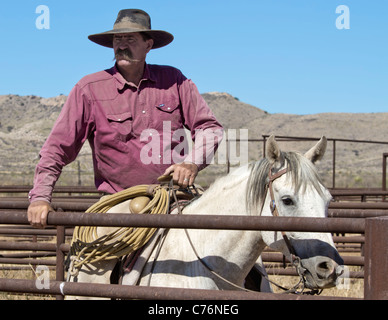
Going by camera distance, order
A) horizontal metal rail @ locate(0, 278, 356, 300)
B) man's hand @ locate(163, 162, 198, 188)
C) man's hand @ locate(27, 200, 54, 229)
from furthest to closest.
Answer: man's hand @ locate(163, 162, 198, 188)
man's hand @ locate(27, 200, 54, 229)
horizontal metal rail @ locate(0, 278, 356, 300)

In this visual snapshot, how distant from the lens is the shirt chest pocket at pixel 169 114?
3553 millimetres

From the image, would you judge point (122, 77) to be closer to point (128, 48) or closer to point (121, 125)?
point (128, 48)

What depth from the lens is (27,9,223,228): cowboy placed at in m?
3.46

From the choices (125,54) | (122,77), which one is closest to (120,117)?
(122,77)

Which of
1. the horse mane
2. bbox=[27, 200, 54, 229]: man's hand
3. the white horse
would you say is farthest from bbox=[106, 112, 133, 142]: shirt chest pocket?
the horse mane

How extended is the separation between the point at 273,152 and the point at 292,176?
0.55 ft

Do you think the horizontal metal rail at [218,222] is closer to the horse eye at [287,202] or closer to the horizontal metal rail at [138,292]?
the horizontal metal rail at [138,292]

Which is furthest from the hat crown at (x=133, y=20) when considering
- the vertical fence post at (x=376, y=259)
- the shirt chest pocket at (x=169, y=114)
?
the vertical fence post at (x=376, y=259)

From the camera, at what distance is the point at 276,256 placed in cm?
538

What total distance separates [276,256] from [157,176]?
2198 millimetres

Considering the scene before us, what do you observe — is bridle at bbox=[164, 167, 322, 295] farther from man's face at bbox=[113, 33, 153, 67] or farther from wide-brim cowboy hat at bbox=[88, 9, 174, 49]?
wide-brim cowboy hat at bbox=[88, 9, 174, 49]

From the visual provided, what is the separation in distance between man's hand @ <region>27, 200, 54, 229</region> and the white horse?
393 mm

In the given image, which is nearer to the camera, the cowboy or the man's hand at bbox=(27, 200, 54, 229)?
the man's hand at bbox=(27, 200, 54, 229)
